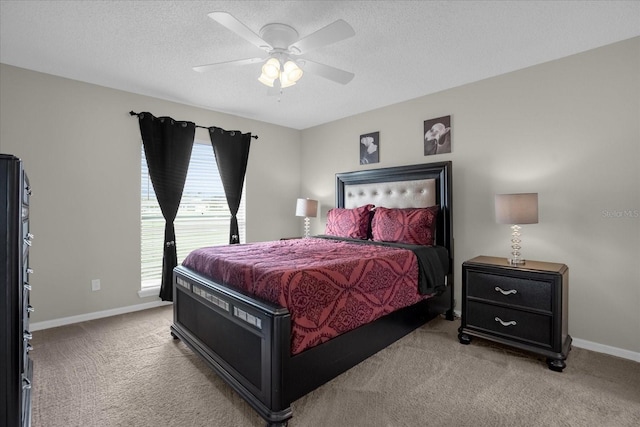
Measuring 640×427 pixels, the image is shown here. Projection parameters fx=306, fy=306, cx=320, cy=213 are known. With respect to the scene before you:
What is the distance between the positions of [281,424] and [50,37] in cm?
321

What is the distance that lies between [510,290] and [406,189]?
1.53 metres

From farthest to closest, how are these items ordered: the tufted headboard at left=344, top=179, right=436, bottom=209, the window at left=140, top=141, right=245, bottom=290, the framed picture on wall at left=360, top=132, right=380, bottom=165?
the framed picture on wall at left=360, top=132, right=380, bottom=165, the window at left=140, top=141, right=245, bottom=290, the tufted headboard at left=344, top=179, right=436, bottom=209

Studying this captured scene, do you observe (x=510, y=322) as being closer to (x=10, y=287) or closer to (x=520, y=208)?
(x=520, y=208)

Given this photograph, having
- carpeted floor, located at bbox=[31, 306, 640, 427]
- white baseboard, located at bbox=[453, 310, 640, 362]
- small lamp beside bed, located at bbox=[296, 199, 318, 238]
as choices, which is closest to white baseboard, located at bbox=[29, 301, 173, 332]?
carpeted floor, located at bbox=[31, 306, 640, 427]

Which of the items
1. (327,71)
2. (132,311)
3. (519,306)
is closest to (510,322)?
(519,306)

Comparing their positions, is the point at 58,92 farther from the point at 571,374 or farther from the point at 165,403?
the point at 571,374

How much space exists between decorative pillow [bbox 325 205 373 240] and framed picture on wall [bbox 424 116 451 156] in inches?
38.7

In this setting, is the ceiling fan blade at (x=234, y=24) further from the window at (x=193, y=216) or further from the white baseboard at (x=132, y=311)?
the white baseboard at (x=132, y=311)

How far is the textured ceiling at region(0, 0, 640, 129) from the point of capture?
80.0 inches

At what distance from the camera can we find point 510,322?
2434 mm

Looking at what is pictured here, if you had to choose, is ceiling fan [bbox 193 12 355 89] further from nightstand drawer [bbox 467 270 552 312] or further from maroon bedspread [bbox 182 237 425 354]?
nightstand drawer [bbox 467 270 552 312]

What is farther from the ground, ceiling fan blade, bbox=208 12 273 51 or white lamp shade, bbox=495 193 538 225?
ceiling fan blade, bbox=208 12 273 51

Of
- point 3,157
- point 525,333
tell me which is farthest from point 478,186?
point 3,157

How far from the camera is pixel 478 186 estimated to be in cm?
318
